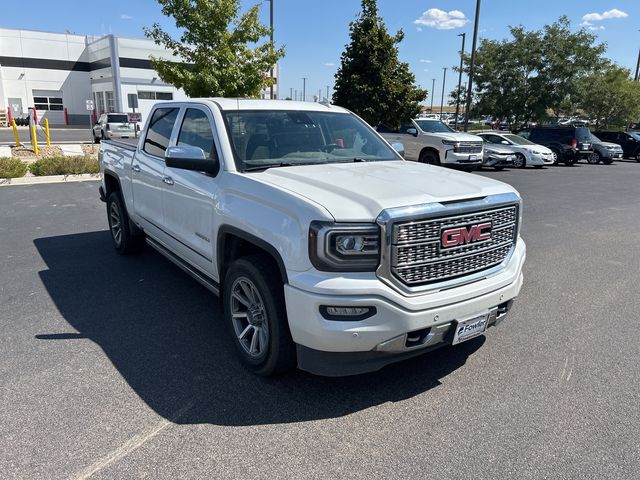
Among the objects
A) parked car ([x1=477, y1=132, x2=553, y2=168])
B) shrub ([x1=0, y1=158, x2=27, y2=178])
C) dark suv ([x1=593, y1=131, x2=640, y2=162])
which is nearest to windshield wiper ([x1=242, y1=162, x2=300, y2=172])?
shrub ([x1=0, y1=158, x2=27, y2=178])

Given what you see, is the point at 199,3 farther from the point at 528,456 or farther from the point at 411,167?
the point at 528,456

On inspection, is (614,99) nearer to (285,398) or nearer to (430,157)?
(430,157)

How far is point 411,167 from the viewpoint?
404 centimetres

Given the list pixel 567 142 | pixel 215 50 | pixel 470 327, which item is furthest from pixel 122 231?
pixel 567 142

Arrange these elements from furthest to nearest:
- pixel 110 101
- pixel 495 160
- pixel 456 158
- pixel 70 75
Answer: pixel 70 75
pixel 110 101
pixel 495 160
pixel 456 158

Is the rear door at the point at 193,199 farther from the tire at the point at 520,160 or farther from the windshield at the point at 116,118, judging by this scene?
the windshield at the point at 116,118

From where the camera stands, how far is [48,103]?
1976 inches

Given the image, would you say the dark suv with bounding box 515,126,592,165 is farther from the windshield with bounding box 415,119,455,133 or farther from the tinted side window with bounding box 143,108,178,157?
the tinted side window with bounding box 143,108,178,157

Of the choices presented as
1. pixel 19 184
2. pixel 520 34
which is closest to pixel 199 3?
pixel 19 184

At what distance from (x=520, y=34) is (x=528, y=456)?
32290 mm

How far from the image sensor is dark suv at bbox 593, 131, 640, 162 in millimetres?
27219

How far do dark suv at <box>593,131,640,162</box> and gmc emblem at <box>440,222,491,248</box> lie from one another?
29.4 meters

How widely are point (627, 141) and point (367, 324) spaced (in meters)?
30.6

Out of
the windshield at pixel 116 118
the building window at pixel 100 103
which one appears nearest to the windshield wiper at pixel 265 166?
the windshield at pixel 116 118
